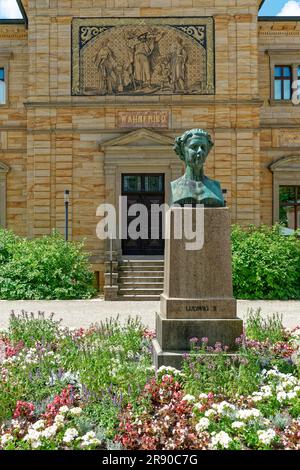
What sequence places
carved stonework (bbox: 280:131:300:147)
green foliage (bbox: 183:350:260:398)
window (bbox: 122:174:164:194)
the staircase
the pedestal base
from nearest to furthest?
1. green foliage (bbox: 183:350:260:398)
2. the pedestal base
3. the staircase
4. window (bbox: 122:174:164:194)
5. carved stonework (bbox: 280:131:300:147)

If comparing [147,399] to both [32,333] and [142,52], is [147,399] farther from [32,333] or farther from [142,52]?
[142,52]

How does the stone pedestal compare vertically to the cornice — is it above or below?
below

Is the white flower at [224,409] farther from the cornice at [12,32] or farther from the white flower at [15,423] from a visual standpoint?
the cornice at [12,32]

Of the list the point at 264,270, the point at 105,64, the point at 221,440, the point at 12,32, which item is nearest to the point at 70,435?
the point at 221,440

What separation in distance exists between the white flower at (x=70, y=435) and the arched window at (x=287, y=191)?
67.1ft

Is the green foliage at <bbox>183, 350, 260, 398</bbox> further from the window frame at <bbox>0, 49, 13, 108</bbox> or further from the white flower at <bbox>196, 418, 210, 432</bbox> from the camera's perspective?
the window frame at <bbox>0, 49, 13, 108</bbox>

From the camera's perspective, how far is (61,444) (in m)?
4.89

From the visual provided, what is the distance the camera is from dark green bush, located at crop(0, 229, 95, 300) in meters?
18.8

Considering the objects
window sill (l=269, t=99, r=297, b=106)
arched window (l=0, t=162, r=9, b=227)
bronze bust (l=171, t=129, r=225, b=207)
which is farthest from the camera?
window sill (l=269, t=99, r=297, b=106)

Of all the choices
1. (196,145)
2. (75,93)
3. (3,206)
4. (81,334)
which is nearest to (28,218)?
(3,206)

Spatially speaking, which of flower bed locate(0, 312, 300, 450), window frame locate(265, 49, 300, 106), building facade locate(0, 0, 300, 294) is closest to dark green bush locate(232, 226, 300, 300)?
building facade locate(0, 0, 300, 294)

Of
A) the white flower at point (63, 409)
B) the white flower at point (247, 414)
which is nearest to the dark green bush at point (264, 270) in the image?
the white flower at point (247, 414)

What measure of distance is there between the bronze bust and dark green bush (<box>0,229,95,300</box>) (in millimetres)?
11884
